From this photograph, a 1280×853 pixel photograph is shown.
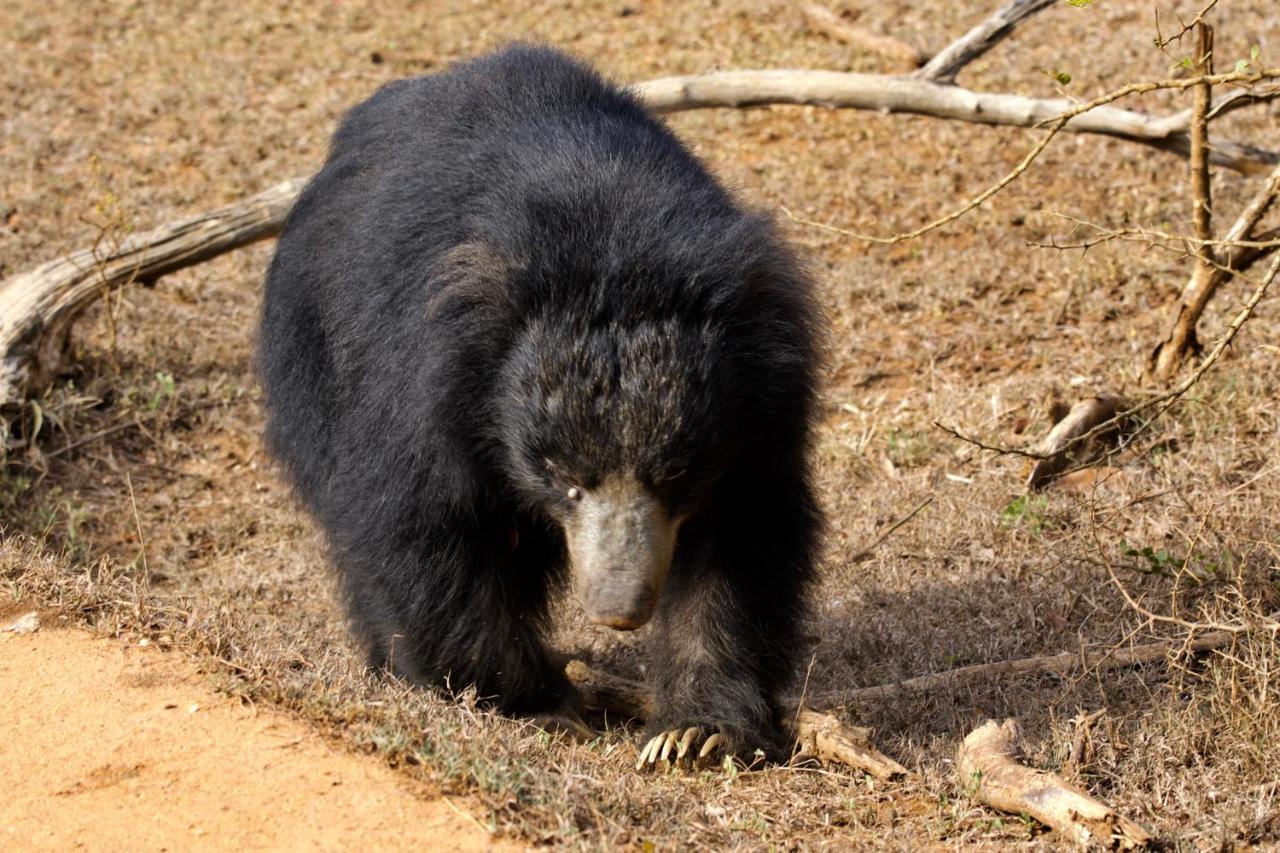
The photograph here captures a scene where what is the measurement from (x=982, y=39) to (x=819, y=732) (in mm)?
3870

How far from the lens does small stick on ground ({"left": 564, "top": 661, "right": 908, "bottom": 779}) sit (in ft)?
12.5

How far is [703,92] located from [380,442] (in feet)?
12.3

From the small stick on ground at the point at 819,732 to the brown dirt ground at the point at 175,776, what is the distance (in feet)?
3.80

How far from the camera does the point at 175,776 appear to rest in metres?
3.31

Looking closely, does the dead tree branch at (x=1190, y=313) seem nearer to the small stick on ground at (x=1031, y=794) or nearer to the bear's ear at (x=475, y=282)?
the small stick on ground at (x=1031, y=794)

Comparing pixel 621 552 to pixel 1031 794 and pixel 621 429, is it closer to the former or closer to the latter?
pixel 621 429

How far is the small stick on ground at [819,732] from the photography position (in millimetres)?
3812

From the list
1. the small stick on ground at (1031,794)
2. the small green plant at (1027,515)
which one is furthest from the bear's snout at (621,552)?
the small green plant at (1027,515)

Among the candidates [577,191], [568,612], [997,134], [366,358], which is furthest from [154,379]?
[997,134]

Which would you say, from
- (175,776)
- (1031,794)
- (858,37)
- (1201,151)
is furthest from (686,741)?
(858,37)

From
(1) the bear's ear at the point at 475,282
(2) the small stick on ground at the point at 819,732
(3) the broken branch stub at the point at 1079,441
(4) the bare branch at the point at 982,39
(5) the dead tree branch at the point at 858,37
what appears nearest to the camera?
(1) the bear's ear at the point at 475,282

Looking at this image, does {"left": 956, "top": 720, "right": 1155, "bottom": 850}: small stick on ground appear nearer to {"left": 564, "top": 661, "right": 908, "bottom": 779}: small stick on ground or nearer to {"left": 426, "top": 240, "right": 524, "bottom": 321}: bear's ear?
{"left": 564, "top": 661, "right": 908, "bottom": 779}: small stick on ground

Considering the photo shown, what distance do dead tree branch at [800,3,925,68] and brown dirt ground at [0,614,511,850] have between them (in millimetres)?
7016

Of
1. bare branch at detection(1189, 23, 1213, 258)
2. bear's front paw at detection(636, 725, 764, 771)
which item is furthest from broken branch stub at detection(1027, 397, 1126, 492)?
bear's front paw at detection(636, 725, 764, 771)
